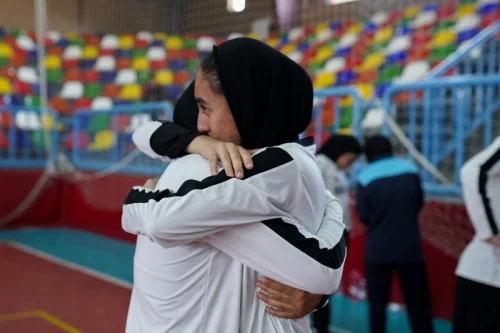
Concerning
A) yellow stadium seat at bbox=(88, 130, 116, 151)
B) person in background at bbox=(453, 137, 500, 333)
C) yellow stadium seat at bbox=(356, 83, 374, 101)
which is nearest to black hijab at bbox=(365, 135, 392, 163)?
person in background at bbox=(453, 137, 500, 333)

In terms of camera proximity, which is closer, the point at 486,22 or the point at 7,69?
the point at 486,22

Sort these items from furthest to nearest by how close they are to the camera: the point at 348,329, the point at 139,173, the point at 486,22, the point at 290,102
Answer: the point at 486,22, the point at 139,173, the point at 348,329, the point at 290,102

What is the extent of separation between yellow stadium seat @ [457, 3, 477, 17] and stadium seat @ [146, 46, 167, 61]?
599 centimetres

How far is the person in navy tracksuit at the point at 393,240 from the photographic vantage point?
119 inches

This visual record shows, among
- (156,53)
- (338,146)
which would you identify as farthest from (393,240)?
(156,53)

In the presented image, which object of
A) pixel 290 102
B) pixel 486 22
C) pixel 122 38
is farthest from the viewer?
pixel 122 38

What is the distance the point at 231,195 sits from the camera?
35.4 inches

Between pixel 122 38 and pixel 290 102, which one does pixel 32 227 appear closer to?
pixel 122 38

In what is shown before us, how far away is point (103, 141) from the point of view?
7914mm

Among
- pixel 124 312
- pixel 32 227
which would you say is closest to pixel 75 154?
pixel 32 227

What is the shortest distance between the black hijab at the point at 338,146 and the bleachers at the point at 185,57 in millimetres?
2409

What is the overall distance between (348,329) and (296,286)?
2841mm

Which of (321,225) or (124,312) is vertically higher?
(321,225)

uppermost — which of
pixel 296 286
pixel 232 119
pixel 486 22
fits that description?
pixel 486 22
